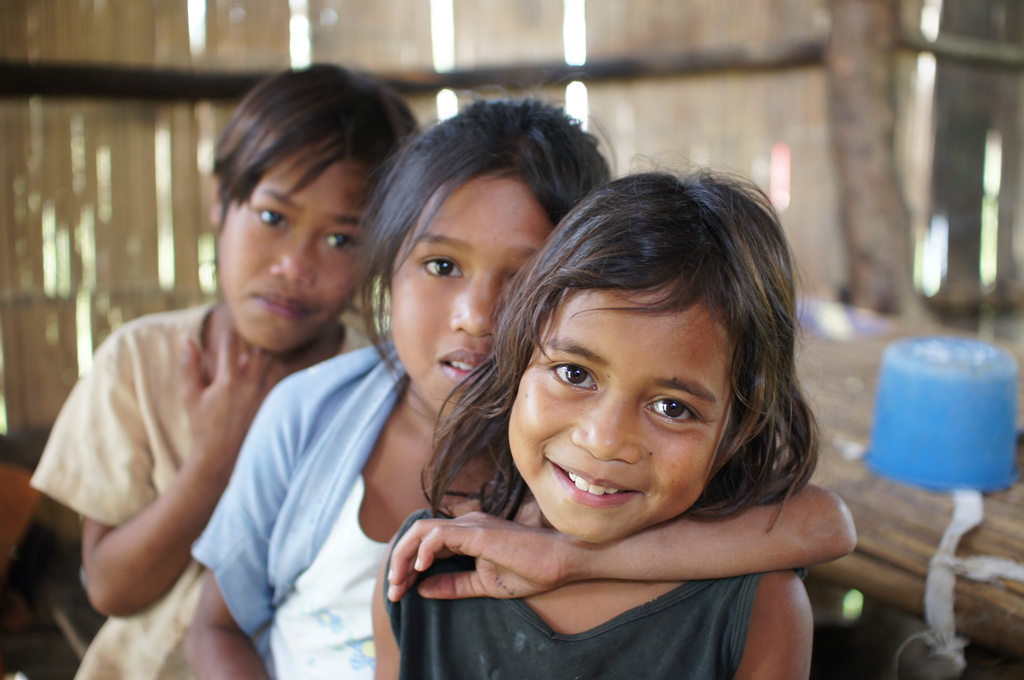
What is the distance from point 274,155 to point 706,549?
104cm

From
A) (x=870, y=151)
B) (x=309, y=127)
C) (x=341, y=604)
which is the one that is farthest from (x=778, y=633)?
(x=870, y=151)

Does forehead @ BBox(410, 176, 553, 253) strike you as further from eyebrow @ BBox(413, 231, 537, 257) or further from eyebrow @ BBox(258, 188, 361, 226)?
eyebrow @ BBox(258, 188, 361, 226)

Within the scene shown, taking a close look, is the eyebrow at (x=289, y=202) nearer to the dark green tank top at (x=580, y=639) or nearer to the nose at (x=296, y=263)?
the nose at (x=296, y=263)

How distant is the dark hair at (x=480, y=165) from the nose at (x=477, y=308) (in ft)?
0.43

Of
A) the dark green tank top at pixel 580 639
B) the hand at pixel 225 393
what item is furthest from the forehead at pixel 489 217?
the hand at pixel 225 393

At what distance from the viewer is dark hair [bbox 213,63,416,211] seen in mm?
1585

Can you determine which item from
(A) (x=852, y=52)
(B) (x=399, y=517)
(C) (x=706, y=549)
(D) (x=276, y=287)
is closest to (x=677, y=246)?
(C) (x=706, y=549)

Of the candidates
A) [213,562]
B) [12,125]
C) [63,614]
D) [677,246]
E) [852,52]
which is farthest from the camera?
[852,52]

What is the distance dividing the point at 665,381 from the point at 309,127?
945 mm

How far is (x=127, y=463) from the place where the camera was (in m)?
1.63

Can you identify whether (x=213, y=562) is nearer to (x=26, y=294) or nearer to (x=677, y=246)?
(x=677, y=246)

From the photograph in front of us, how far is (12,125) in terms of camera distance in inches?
115

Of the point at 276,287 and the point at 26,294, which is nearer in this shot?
the point at 276,287

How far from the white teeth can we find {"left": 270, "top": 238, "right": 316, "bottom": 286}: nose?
2.50 ft
